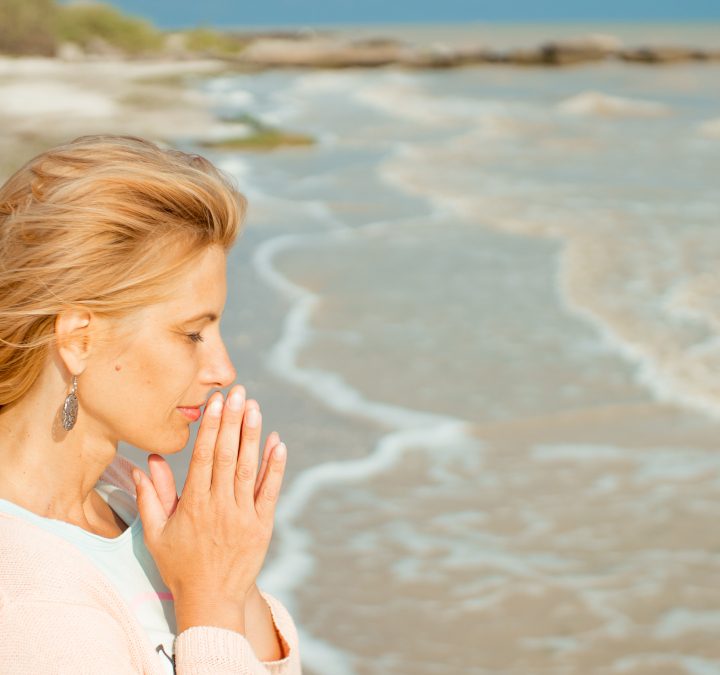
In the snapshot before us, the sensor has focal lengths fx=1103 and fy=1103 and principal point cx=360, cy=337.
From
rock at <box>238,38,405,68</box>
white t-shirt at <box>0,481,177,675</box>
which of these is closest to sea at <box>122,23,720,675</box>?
white t-shirt at <box>0,481,177,675</box>

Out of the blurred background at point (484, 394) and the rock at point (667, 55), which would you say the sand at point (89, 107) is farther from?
the rock at point (667, 55)

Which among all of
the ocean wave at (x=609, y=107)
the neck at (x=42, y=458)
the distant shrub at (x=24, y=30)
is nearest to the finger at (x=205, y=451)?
the neck at (x=42, y=458)

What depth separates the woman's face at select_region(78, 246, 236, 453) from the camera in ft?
6.21

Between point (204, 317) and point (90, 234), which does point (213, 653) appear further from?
point (90, 234)

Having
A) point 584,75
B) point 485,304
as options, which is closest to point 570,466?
point 485,304

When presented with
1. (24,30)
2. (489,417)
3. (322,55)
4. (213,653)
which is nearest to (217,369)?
(213,653)

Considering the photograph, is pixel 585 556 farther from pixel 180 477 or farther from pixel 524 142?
pixel 524 142

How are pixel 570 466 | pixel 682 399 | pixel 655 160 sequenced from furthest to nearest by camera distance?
pixel 655 160, pixel 682 399, pixel 570 466

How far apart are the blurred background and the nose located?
187 centimetres

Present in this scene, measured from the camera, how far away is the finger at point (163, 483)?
6.37ft

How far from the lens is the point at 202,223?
74.4 inches

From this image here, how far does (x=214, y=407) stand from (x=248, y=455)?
0.33 ft

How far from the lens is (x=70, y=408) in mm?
1894

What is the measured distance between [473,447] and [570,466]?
497mm
